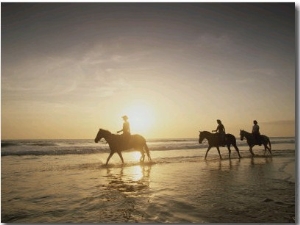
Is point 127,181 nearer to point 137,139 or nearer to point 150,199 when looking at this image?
point 150,199

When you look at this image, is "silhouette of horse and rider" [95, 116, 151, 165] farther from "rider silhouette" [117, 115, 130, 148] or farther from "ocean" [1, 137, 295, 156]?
"ocean" [1, 137, 295, 156]

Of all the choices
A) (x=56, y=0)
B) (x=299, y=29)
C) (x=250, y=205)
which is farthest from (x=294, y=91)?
(x=56, y=0)

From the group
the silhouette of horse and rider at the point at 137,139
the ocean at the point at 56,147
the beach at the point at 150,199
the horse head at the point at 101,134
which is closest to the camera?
the beach at the point at 150,199

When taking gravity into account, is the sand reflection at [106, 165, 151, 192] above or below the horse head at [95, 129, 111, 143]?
below

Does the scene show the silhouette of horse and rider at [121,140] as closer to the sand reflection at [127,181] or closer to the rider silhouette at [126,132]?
the rider silhouette at [126,132]

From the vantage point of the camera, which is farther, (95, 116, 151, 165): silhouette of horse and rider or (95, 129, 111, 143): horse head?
(95, 116, 151, 165): silhouette of horse and rider

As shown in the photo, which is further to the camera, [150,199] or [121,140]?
[121,140]

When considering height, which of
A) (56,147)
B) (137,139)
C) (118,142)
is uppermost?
(137,139)

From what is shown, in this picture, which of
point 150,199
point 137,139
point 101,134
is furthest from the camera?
point 137,139

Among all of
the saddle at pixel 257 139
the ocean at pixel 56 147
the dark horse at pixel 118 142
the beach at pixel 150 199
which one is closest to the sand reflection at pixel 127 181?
the beach at pixel 150 199

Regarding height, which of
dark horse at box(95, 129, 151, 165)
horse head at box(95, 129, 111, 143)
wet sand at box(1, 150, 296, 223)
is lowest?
wet sand at box(1, 150, 296, 223)

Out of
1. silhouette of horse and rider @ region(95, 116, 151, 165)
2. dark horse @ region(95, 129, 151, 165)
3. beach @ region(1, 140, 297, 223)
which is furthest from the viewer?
dark horse @ region(95, 129, 151, 165)

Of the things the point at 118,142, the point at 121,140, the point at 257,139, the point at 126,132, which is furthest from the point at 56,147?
the point at 257,139

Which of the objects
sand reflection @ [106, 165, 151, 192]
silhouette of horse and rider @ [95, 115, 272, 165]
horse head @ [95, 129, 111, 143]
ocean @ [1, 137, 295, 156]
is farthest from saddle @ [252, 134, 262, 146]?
horse head @ [95, 129, 111, 143]
